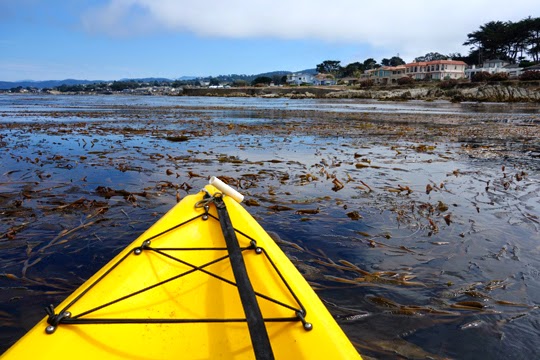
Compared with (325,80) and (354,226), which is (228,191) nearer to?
(354,226)

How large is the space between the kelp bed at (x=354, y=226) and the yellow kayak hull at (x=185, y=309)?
0.81 metres

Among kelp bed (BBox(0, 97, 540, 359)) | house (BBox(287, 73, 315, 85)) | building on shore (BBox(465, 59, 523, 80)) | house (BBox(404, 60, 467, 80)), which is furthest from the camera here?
house (BBox(287, 73, 315, 85))

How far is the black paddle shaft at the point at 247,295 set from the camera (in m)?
1.62

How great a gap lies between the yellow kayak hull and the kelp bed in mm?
810

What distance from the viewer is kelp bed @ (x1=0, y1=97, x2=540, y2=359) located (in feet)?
9.05

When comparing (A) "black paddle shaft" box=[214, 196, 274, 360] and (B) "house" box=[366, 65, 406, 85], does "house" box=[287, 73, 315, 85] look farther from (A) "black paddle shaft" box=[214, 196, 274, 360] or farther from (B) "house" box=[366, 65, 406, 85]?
(A) "black paddle shaft" box=[214, 196, 274, 360]

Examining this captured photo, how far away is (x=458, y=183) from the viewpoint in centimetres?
686

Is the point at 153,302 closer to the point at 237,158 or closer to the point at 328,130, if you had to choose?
the point at 237,158

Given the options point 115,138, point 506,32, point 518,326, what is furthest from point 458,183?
point 506,32

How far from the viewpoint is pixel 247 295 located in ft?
6.59

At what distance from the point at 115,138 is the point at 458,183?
446 inches

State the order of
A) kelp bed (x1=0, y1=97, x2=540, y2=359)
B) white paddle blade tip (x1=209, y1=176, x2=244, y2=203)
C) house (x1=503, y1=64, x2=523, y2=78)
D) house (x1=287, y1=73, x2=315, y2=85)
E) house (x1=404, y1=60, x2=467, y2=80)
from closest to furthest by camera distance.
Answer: kelp bed (x1=0, y1=97, x2=540, y2=359) → white paddle blade tip (x1=209, y1=176, x2=244, y2=203) → house (x1=503, y1=64, x2=523, y2=78) → house (x1=404, y1=60, x2=467, y2=80) → house (x1=287, y1=73, x2=315, y2=85)

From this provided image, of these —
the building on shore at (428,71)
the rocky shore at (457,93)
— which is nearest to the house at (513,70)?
the building on shore at (428,71)

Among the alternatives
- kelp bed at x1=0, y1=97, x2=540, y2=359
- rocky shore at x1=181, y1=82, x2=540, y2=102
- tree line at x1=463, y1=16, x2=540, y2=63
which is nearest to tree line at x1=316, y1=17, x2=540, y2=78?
tree line at x1=463, y1=16, x2=540, y2=63
